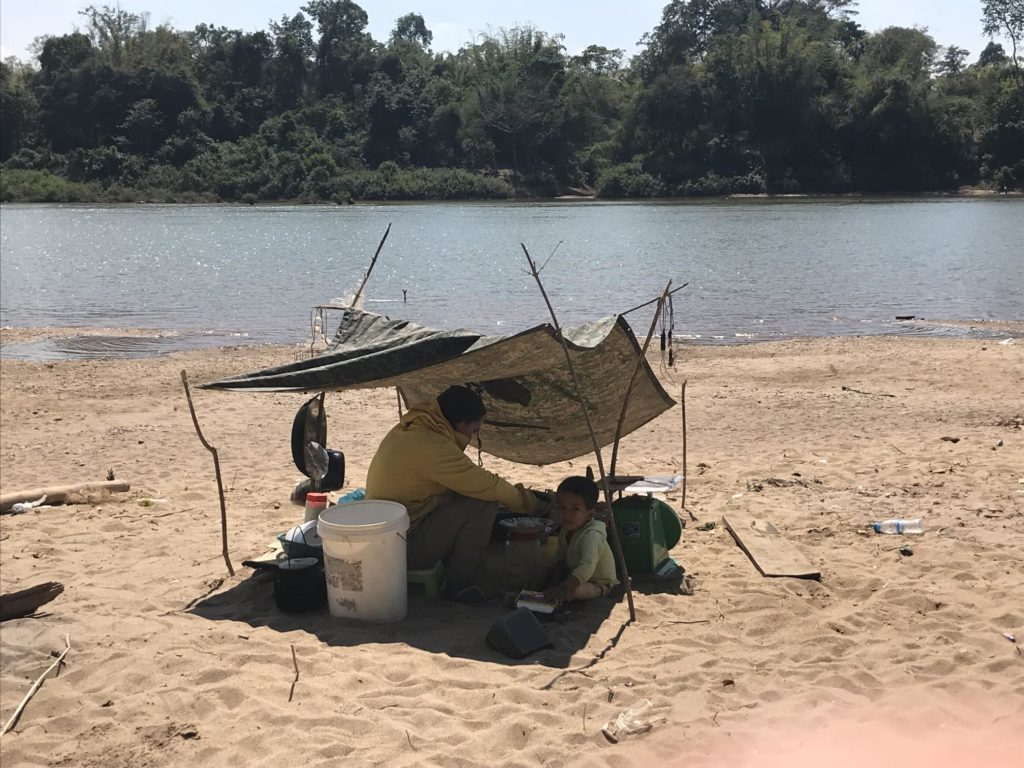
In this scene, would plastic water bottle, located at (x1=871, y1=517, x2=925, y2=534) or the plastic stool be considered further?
plastic water bottle, located at (x1=871, y1=517, x2=925, y2=534)

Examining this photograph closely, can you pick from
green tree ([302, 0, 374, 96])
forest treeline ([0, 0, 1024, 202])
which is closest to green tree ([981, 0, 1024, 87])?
forest treeline ([0, 0, 1024, 202])

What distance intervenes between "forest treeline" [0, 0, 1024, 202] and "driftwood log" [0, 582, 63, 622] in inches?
2841

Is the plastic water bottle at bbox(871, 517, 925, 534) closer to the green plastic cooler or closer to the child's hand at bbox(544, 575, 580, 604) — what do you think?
the green plastic cooler

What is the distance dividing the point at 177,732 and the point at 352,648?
101cm

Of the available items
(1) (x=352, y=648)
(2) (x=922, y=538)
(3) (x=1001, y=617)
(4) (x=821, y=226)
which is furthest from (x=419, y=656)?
(4) (x=821, y=226)

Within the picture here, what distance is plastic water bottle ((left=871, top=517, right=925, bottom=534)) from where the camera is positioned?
6.54 metres

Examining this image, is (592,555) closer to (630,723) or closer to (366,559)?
(366,559)

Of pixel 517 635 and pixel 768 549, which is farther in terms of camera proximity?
pixel 768 549

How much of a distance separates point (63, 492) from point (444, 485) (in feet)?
12.8

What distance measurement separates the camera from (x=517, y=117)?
79.4 meters

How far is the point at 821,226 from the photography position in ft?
146

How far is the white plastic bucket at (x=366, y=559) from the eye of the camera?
195 inches

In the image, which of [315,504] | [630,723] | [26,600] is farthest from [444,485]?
[26,600]

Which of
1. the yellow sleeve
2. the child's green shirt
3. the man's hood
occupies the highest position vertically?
the man's hood
